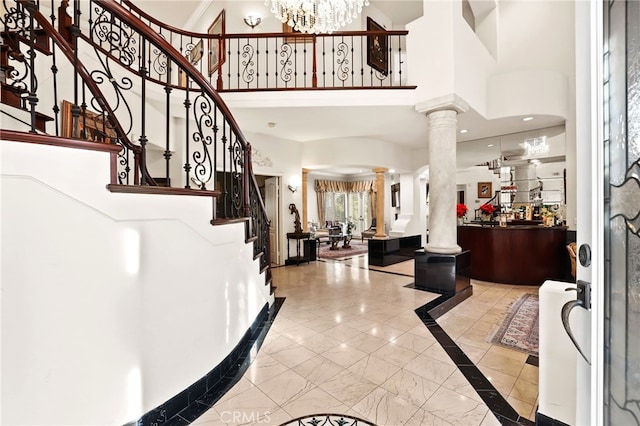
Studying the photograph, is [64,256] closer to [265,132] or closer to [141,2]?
[265,132]

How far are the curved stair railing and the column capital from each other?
2.81m

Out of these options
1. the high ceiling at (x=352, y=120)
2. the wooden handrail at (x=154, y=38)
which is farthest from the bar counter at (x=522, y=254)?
the wooden handrail at (x=154, y=38)

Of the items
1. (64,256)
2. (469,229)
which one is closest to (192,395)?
(64,256)

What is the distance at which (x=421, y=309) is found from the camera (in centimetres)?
351

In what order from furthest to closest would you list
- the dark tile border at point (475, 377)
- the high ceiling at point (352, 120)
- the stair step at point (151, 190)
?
the high ceiling at point (352, 120), the dark tile border at point (475, 377), the stair step at point (151, 190)

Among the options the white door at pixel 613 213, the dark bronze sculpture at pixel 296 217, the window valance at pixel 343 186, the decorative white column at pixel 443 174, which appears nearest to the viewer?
the white door at pixel 613 213

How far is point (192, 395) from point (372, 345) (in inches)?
60.9

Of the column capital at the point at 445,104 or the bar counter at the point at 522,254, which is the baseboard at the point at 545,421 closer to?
the column capital at the point at 445,104

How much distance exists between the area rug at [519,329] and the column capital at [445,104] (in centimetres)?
292

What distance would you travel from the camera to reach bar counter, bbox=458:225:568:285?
4902 millimetres

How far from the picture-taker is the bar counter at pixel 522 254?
4.90 m

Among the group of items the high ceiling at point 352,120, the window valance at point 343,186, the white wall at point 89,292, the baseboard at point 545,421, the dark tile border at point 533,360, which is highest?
the high ceiling at point 352,120

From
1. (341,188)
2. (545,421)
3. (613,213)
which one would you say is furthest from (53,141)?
(341,188)

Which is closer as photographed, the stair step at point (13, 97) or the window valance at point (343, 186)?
the stair step at point (13, 97)
